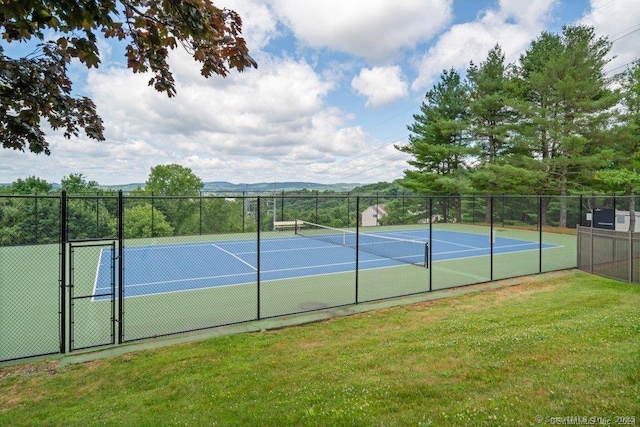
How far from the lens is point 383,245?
1789cm

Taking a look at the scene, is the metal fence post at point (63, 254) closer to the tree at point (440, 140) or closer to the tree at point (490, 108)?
the tree at point (440, 140)

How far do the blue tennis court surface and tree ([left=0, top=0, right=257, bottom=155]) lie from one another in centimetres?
683

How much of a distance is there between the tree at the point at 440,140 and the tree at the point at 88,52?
2456cm

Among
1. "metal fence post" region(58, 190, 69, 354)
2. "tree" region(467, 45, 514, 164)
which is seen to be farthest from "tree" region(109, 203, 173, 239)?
"tree" region(467, 45, 514, 164)

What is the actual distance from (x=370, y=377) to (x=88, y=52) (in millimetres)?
4061

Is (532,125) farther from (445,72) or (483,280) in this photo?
(483,280)

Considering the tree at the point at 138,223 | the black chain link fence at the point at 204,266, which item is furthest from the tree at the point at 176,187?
the tree at the point at 138,223

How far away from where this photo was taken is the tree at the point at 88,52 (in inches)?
107

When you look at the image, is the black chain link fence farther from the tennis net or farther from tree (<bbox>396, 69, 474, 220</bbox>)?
tree (<bbox>396, 69, 474, 220</bbox>)

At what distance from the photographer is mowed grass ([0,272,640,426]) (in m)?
3.21

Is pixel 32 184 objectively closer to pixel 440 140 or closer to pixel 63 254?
pixel 63 254

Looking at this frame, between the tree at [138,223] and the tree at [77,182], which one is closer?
the tree at [138,223]

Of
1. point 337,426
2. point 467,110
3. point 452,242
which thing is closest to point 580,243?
point 452,242

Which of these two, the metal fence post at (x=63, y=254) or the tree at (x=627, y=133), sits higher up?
the tree at (x=627, y=133)
